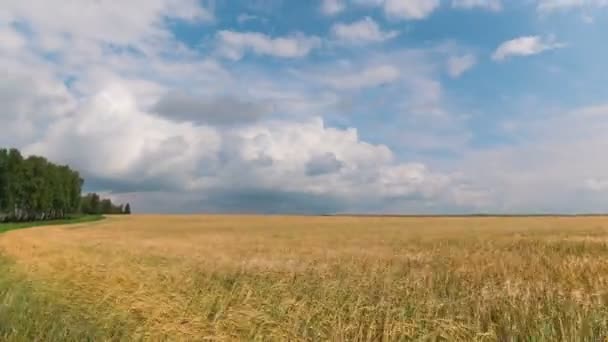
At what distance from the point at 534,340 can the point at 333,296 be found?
3.52 m

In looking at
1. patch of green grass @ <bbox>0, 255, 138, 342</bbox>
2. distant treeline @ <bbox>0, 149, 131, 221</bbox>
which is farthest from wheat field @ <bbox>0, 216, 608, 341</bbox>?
distant treeline @ <bbox>0, 149, 131, 221</bbox>

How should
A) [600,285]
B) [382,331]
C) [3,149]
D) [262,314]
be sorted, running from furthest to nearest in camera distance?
[3,149]
[600,285]
[262,314]
[382,331]

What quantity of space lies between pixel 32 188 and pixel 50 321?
3870 inches

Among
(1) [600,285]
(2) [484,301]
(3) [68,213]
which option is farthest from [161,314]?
(3) [68,213]

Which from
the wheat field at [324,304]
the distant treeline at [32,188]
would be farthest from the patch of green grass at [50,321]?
the distant treeline at [32,188]

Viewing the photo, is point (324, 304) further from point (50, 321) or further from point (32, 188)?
point (32, 188)

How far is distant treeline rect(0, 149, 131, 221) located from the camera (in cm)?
9425

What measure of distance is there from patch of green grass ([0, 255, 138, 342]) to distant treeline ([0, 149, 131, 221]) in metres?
92.3

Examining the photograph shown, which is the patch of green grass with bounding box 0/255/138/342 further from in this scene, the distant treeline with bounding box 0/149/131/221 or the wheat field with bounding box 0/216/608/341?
the distant treeline with bounding box 0/149/131/221

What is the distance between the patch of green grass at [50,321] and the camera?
807 centimetres

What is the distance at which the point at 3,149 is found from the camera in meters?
98.8

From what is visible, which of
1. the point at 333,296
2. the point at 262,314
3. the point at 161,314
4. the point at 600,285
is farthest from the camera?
the point at 600,285

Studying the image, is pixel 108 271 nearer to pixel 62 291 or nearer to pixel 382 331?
pixel 62 291

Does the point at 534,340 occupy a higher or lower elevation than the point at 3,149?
lower
